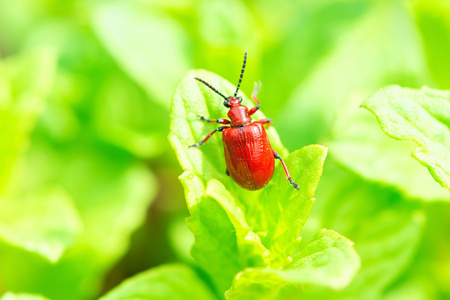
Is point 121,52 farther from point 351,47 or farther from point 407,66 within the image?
point 407,66

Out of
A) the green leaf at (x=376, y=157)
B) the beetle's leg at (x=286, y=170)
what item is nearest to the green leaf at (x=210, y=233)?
the beetle's leg at (x=286, y=170)

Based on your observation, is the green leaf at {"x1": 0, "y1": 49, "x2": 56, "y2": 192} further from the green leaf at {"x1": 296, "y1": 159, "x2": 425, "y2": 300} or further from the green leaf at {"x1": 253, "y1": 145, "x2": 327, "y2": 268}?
the green leaf at {"x1": 296, "y1": 159, "x2": 425, "y2": 300}

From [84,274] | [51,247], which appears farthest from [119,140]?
[51,247]

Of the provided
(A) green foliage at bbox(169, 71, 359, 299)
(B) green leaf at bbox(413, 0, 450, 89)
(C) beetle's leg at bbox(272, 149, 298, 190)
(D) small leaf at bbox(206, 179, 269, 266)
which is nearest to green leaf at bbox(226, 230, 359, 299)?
(A) green foliage at bbox(169, 71, 359, 299)

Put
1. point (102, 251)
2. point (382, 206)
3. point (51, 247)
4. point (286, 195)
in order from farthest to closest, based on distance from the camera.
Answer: point (102, 251)
point (382, 206)
point (51, 247)
point (286, 195)

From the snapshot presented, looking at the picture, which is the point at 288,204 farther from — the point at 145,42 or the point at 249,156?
the point at 145,42

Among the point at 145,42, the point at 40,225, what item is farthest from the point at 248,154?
the point at 145,42
